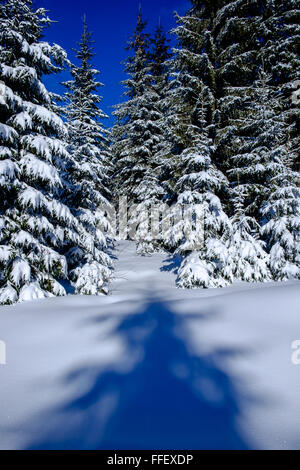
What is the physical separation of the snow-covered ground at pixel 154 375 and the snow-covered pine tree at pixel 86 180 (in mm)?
3738

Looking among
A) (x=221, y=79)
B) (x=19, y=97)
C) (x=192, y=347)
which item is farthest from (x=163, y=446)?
(x=221, y=79)

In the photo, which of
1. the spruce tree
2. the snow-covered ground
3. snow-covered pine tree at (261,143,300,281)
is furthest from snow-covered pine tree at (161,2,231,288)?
the spruce tree

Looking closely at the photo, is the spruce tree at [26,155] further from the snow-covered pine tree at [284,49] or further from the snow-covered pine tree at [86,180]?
the snow-covered pine tree at [284,49]

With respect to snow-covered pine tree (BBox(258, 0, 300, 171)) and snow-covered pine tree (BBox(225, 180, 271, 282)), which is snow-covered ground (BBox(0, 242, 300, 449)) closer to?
snow-covered pine tree (BBox(225, 180, 271, 282))

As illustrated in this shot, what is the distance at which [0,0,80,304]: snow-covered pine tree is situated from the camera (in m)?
6.15

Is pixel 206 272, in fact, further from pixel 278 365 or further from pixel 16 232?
pixel 16 232

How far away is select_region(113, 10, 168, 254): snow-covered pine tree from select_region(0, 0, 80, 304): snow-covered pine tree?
29.4 feet

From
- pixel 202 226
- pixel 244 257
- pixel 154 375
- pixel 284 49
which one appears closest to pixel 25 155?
pixel 202 226

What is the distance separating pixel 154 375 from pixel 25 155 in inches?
253

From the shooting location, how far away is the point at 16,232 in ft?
Answer: 21.3

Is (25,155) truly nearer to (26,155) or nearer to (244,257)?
(26,155)

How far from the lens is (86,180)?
10008 millimetres

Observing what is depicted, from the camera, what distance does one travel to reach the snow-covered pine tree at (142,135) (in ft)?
52.3

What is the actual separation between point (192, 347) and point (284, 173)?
7.93 meters
